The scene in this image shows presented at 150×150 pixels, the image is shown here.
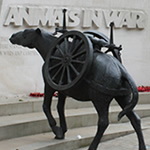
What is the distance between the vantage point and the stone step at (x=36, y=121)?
5605mm

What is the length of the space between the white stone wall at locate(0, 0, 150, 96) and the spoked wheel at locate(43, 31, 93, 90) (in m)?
2.74

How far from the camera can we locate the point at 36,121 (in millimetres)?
5934

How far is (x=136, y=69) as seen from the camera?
9.14m

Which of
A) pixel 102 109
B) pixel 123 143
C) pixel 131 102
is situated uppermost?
pixel 131 102

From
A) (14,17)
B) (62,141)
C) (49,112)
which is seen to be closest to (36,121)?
(49,112)

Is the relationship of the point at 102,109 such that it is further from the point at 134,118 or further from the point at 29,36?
the point at 29,36

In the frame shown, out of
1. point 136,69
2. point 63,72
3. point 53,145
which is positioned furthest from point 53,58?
point 136,69

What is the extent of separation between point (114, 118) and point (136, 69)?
93.3 inches

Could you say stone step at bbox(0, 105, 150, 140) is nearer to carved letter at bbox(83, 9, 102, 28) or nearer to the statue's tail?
the statue's tail

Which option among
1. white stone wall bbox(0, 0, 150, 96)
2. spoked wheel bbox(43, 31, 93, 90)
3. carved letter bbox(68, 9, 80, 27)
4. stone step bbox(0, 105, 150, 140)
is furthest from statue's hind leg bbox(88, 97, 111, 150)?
carved letter bbox(68, 9, 80, 27)

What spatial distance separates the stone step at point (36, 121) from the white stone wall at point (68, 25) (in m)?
1.29

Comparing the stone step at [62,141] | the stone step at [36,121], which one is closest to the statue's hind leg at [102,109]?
the stone step at [62,141]

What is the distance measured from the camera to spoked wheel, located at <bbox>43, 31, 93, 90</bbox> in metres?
4.69

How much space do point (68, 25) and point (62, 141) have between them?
3.42 meters
